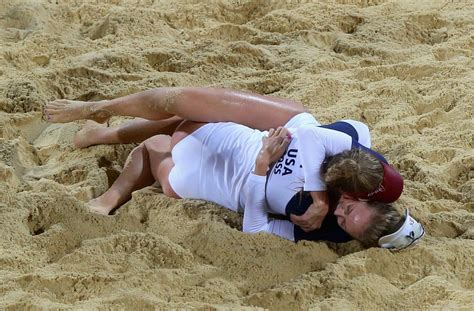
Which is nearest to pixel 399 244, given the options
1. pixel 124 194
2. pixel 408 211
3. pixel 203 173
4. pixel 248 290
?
pixel 408 211

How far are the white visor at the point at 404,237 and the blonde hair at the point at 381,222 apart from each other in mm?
17

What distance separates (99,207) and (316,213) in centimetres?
99

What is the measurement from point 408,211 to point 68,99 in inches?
79.9

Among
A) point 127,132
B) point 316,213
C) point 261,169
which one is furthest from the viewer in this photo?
point 127,132

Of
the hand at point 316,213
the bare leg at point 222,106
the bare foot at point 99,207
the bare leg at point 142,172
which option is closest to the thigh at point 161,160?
the bare leg at point 142,172

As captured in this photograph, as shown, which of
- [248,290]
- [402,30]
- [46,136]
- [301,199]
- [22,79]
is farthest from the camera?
[402,30]

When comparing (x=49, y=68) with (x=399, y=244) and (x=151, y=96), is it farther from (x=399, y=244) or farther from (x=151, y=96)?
(x=399, y=244)

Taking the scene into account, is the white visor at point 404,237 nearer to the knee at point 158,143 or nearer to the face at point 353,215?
the face at point 353,215

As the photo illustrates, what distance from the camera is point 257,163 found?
136 inches

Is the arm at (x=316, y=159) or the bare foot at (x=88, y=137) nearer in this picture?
the arm at (x=316, y=159)

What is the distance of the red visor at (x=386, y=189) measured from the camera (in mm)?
3189

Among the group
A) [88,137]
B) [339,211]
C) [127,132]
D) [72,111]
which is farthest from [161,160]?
[339,211]

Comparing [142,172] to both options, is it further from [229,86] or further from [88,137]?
[229,86]

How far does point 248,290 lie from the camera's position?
3.00 meters
